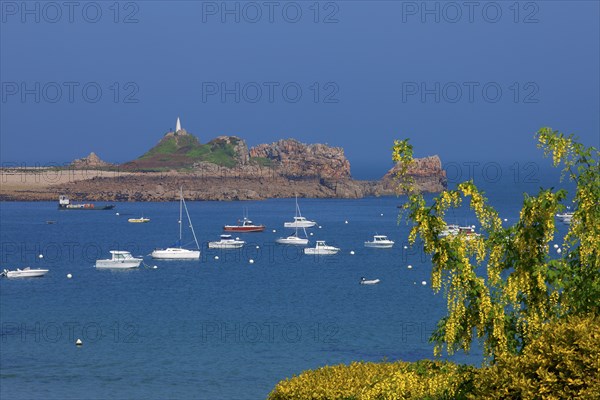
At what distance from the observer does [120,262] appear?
84812mm

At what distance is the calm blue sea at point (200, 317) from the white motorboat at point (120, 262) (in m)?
0.87

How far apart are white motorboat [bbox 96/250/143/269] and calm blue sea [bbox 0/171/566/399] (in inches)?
34.2

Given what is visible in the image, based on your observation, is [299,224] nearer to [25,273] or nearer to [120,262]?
[120,262]

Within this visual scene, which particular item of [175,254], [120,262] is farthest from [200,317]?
[175,254]

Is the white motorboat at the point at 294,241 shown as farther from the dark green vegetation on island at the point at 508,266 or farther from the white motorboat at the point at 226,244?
the dark green vegetation on island at the point at 508,266

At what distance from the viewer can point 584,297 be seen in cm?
1441

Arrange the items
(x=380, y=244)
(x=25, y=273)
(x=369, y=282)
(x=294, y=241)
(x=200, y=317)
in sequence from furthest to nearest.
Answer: (x=294, y=241)
(x=380, y=244)
(x=25, y=273)
(x=369, y=282)
(x=200, y=317)

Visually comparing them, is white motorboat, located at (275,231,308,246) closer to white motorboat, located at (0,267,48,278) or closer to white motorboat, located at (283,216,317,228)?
white motorboat, located at (283,216,317,228)

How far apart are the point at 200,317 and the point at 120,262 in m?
26.8

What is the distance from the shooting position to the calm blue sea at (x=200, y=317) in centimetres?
4194

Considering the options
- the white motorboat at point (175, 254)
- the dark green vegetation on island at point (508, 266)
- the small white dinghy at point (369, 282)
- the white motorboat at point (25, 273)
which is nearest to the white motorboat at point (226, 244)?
the white motorboat at point (175, 254)

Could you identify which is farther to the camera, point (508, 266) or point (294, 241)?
point (294, 241)

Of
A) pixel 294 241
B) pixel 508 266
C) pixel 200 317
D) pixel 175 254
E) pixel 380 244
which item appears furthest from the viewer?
pixel 294 241

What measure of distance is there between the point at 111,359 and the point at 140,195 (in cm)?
14320
